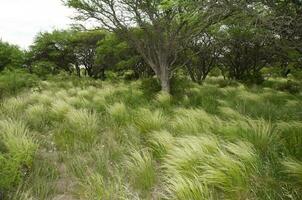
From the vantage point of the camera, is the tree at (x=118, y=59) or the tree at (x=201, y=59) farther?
the tree at (x=118, y=59)

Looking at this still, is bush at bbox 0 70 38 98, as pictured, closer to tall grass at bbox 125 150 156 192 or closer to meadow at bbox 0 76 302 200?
meadow at bbox 0 76 302 200

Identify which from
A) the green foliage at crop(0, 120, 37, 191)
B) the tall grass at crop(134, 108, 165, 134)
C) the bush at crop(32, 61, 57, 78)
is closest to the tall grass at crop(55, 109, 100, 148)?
the green foliage at crop(0, 120, 37, 191)

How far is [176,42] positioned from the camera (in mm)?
12438

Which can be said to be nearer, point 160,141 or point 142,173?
point 142,173

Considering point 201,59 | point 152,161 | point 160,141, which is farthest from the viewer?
→ point 201,59

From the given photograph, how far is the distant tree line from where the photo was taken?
22.5 ft

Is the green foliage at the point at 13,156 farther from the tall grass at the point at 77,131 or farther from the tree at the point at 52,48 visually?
the tree at the point at 52,48

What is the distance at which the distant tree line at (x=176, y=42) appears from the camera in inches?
270

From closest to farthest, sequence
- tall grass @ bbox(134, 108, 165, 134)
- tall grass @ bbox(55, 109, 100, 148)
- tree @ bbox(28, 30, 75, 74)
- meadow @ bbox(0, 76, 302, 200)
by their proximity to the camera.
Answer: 1. meadow @ bbox(0, 76, 302, 200)
2. tall grass @ bbox(55, 109, 100, 148)
3. tall grass @ bbox(134, 108, 165, 134)
4. tree @ bbox(28, 30, 75, 74)

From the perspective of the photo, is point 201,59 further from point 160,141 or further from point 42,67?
point 160,141

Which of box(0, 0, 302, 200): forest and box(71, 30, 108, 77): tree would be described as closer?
box(0, 0, 302, 200): forest

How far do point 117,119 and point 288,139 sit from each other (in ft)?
14.2

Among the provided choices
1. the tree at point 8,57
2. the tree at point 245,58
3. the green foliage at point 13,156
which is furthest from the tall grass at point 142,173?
the tree at point 8,57

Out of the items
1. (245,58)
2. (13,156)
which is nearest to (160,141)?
(13,156)
